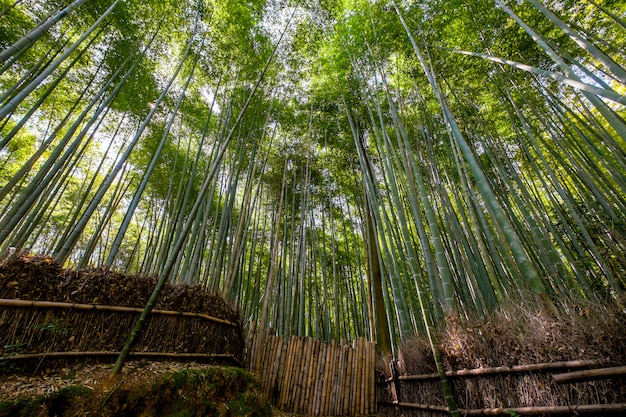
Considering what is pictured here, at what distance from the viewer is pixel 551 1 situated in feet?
13.8

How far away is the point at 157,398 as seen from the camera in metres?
1.97

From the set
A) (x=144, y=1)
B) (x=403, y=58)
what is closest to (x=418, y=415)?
(x=403, y=58)

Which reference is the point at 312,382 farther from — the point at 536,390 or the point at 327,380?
the point at 536,390

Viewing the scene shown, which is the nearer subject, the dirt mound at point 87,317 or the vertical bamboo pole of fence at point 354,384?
the dirt mound at point 87,317

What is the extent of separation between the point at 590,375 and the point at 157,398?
8.69ft

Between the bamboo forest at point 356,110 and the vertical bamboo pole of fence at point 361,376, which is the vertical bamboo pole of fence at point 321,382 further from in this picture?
the bamboo forest at point 356,110

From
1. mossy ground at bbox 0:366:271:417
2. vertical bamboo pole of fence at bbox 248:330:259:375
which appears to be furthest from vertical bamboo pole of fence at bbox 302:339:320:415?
mossy ground at bbox 0:366:271:417

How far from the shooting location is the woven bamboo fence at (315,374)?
3.49m

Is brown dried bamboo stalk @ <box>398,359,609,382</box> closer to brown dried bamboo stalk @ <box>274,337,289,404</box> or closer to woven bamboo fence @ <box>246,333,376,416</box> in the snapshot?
woven bamboo fence @ <box>246,333,376,416</box>

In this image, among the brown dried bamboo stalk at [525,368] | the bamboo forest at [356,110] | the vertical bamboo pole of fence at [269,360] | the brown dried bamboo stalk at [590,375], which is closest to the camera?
the brown dried bamboo stalk at [590,375]

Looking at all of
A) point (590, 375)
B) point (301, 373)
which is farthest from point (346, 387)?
point (590, 375)

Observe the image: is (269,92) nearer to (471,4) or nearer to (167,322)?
(471,4)

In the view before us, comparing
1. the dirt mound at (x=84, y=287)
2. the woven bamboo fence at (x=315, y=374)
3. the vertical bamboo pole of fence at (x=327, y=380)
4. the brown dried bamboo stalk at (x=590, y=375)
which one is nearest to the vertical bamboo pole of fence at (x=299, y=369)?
the woven bamboo fence at (x=315, y=374)

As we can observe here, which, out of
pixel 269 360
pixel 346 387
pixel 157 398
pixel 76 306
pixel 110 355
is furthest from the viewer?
pixel 269 360
